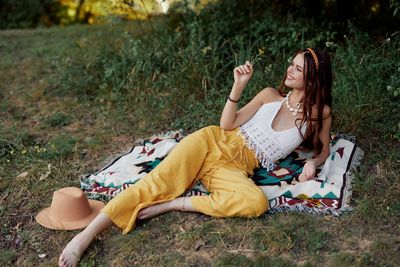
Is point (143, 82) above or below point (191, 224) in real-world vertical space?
above

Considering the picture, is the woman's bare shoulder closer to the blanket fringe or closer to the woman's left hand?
the woman's left hand

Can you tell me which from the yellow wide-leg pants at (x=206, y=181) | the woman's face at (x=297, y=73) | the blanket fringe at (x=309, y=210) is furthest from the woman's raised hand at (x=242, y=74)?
the blanket fringe at (x=309, y=210)

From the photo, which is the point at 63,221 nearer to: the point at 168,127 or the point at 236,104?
the point at 236,104

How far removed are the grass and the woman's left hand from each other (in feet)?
0.96

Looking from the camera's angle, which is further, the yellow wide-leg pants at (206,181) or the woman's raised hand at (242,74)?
the woman's raised hand at (242,74)

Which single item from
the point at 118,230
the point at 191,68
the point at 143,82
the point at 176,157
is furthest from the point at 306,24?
the point at 118,230

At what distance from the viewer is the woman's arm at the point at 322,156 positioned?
359cm

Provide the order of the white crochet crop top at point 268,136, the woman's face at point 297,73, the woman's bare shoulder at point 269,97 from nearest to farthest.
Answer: the woman's face at point 297,73 < the white crochet crop top at point 268,136 < the woman's bare shoulder at point 269,97

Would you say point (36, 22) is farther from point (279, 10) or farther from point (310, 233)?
point (310, 233)

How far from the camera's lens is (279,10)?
19.2ft

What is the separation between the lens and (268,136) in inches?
143

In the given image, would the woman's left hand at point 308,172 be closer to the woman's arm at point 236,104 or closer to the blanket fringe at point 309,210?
the blanket fringe at point 309,210

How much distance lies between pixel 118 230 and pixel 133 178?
0.52 m

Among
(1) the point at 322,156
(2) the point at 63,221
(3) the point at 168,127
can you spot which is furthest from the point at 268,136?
(2) the point at 63,221
